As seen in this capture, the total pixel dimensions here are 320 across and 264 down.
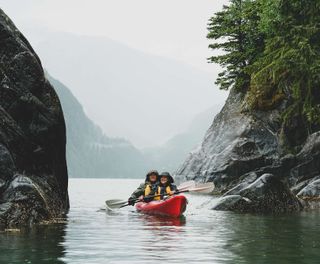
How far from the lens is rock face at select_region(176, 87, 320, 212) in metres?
34.1

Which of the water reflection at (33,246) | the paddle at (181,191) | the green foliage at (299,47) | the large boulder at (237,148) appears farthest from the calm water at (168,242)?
the large boulder at (237,148)

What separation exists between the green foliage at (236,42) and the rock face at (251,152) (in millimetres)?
1852

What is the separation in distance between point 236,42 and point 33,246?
35.3 metres

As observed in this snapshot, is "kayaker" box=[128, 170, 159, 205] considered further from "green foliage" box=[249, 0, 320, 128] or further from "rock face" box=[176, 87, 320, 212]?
"green foliage" box=[249, 0, 320, 128]

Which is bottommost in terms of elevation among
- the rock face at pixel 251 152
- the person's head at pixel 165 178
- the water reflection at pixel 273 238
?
the water reflection at pixel 273 238

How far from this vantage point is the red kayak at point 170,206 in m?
20.2

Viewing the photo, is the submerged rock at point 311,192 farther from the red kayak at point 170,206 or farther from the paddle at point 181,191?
the red kayak at point 170,206

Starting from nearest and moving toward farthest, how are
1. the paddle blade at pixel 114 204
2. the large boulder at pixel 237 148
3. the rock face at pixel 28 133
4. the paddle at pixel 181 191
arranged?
the rock face at pixel 28 133 < the paddle at pixel 181 191 < the paddle blade at pixel 114 204 < the large boulder at pixel 237 148

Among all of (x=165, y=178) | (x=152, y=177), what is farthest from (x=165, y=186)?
(x=152, y=177)

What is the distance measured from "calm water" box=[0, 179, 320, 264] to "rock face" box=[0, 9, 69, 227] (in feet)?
3.63

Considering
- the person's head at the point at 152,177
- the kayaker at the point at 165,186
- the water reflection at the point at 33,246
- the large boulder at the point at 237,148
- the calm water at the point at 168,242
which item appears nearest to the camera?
the water reflection at the point at 33,246

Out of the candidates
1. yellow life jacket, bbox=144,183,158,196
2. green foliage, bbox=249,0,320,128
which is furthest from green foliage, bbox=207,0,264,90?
yellow life jacket, bbox=144,183,158,196

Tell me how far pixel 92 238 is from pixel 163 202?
25.7ft

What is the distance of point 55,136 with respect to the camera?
756 inches
